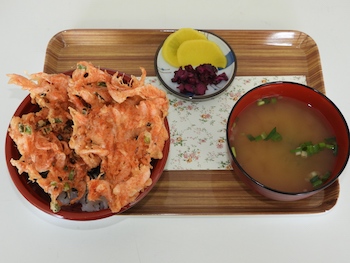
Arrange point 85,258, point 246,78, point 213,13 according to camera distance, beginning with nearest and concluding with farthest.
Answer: point 85,258, point 246,78, point 213,13

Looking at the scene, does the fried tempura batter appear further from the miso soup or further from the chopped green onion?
the chopped green onion

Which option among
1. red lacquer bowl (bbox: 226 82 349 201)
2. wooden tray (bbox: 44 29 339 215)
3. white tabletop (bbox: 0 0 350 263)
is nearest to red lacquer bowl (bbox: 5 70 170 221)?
white tabletop (bbox: 0 0 350 263)

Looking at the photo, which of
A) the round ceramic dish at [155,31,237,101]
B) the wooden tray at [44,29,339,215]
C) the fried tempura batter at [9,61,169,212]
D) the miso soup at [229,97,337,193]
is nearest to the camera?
the fried tempura batter at [9,61,169,212]

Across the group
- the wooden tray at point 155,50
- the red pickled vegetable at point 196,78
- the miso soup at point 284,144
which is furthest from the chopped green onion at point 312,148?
the red pickled vegetable at point 196,78

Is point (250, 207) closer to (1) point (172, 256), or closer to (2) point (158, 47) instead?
(1) point (172, 256)

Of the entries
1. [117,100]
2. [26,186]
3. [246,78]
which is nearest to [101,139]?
[117,100]

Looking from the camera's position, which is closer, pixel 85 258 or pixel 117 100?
pixel 117 100
